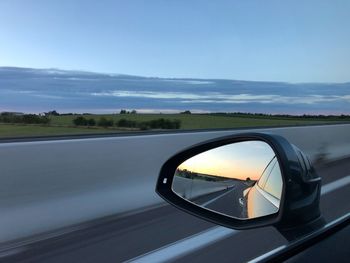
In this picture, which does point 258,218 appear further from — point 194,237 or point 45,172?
point 45,172

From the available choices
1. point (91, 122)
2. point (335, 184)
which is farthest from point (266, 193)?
point (91, 122)

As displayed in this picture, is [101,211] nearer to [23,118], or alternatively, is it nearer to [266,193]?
[266,193]

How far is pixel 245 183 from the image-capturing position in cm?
304

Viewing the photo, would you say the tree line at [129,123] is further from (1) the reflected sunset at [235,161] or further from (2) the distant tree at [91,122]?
(1) the reflected sunset at [235,161]

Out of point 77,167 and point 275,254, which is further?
point 77,167

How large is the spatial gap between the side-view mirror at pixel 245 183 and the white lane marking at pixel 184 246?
159 cm

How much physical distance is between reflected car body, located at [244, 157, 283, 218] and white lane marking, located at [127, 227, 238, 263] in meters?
2.07

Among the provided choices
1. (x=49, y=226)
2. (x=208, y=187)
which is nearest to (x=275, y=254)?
(x=208, y=187)

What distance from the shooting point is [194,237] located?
5.76m

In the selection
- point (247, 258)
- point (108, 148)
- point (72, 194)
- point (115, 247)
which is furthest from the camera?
point (108, 148)

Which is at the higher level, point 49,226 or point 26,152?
point 26,152

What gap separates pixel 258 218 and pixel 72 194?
4.43m

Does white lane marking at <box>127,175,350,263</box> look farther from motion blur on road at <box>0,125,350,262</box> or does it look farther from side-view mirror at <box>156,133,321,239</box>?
side-view mirror at <box>156,133,321,239</box>

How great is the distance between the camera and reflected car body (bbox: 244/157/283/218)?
281 centimetres
